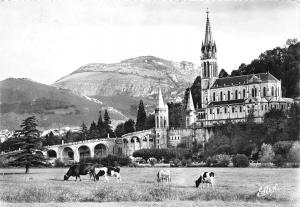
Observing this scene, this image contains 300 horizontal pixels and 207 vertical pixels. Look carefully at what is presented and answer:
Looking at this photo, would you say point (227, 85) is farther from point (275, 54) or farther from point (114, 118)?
point (114, 118)

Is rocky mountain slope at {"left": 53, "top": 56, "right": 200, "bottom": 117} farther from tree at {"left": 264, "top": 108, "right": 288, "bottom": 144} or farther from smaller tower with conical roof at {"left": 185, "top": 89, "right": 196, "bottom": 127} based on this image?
tree at {"left": 264, "top": 108, "right": 288, "bottom": 144}

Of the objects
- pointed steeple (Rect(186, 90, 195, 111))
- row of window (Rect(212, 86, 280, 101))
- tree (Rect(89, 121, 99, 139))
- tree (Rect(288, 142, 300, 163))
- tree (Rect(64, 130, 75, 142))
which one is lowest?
tree (Rect(288, 142, 300, 163))

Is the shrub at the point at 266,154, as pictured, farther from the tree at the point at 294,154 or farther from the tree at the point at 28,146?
the tree at the point at 28,146

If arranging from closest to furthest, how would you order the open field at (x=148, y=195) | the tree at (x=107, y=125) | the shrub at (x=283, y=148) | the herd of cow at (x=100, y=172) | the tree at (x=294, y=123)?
the open field at (x=148, y=195)
the herd of cow at (x=100, y=172)
the shrub at (x=283, y=148)
the tree at (x=294, y=123)
the tree at (x=107, y=125)

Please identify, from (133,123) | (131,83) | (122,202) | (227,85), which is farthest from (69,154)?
(122,202)

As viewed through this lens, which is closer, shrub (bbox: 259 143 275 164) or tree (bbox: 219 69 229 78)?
shrub (bbox: 259 143 275 164)

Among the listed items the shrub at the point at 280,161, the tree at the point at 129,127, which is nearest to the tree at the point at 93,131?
the tree at the point at 129,127

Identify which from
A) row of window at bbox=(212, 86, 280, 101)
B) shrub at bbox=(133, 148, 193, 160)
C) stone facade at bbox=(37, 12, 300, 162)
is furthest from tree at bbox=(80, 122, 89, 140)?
row of window at bbox=(212, 86, 280, 101)
